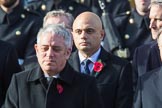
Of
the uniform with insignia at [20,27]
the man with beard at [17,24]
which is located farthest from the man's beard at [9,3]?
the uniform with insignia at [20,27]

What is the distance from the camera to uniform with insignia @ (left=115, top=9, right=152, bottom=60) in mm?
7945

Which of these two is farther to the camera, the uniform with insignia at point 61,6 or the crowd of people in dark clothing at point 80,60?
the uniform with insignia at point 61,6

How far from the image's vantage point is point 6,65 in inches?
251

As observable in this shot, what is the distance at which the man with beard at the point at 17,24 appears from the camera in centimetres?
793

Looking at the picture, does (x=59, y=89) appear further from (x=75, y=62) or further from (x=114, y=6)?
(x=114, y=6)

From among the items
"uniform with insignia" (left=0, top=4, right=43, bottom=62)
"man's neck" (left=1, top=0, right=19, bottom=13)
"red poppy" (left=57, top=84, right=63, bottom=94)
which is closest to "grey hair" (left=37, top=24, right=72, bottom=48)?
"red poppy" (left=57, top=84, right=63, bottom=94)

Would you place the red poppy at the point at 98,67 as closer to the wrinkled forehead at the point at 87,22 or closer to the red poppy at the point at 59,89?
the wrinkled forehead at the point at 87,22

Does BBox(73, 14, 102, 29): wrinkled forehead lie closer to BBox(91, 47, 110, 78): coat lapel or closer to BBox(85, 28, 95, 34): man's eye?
BBox(85, 28, 95, 34): man's eye

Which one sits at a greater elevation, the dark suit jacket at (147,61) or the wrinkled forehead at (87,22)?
the wrinkled forehead at (87,22)

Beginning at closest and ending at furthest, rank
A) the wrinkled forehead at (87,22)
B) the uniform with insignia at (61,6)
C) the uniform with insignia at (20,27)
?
the wrinkled forehead at (87,22), the uniform with insignia at (20,27), the uniform with insignia at (61,6)

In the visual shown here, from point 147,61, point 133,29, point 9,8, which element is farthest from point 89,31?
point 9,8

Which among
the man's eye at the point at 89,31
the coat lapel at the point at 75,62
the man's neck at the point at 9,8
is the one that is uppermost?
the man's neck at the point at 9,8

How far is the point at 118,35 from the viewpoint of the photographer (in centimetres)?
789

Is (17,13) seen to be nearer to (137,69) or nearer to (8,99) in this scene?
(137,69)
